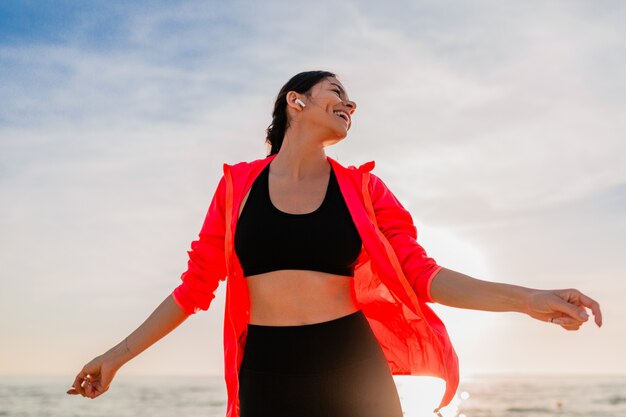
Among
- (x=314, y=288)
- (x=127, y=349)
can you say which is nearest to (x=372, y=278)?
(x=314, y=288)

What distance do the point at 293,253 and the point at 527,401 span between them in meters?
29.2

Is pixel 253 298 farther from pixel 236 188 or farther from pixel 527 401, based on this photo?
pixel 527 401

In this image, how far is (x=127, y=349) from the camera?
3.54m

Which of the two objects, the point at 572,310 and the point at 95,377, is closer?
the point at 572,310

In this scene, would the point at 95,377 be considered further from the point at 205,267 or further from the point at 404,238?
the point at 404,238

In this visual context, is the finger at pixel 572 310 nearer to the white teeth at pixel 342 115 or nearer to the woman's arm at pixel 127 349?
the white teeth at pixel 342 115

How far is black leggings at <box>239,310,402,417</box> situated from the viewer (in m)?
3.10

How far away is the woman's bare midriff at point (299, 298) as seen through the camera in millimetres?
3232


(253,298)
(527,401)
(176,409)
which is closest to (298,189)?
(253,298)

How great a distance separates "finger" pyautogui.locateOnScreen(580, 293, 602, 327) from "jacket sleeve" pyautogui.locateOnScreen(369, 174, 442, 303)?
758mm

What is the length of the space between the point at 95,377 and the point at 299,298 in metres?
1.05

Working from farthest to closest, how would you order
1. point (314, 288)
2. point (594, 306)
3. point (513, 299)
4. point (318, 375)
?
point (314, 288), point (318, 375), point (513, 299), point (594, 306)

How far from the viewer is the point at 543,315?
2.66 metres

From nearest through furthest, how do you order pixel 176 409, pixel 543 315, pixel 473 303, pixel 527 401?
pixel 543 315
pixel 473 303
pixel 176 409
pixel 527 401
